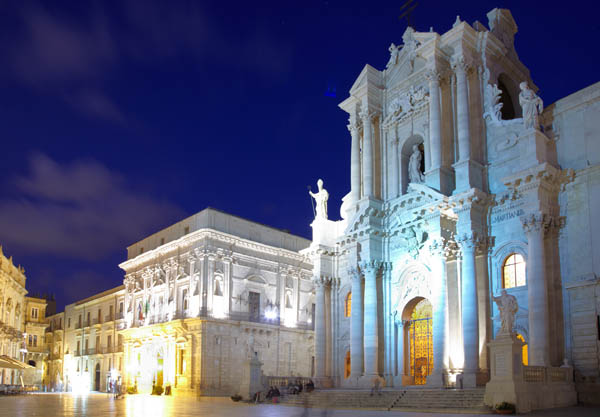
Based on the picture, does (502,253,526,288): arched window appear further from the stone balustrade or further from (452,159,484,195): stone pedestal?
the stone balustrade

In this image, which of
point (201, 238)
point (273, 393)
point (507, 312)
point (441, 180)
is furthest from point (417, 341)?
point (201, 238)

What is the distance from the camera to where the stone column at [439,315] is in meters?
25.2

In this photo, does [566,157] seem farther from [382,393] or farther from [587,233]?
[382,393]

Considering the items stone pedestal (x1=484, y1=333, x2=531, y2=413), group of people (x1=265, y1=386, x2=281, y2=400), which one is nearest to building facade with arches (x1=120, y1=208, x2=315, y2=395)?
group of people (x1=265, y1=386, x2=281, y2=400)

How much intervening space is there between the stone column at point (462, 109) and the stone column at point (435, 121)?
2.94ft

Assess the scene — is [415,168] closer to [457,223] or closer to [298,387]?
[457,223]

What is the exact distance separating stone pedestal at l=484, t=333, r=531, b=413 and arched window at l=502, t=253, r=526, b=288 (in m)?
5.04

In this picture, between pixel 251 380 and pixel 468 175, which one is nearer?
pixel 468 175

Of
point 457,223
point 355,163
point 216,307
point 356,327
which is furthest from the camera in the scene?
point 216,307

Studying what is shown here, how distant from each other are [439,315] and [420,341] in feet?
12.7

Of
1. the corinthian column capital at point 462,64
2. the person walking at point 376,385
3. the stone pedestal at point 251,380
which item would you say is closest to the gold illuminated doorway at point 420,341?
the person walking at point 376,385

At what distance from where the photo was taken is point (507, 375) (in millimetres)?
19094

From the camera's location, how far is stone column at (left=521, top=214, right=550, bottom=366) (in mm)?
21688

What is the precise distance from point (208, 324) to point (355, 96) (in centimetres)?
1918
